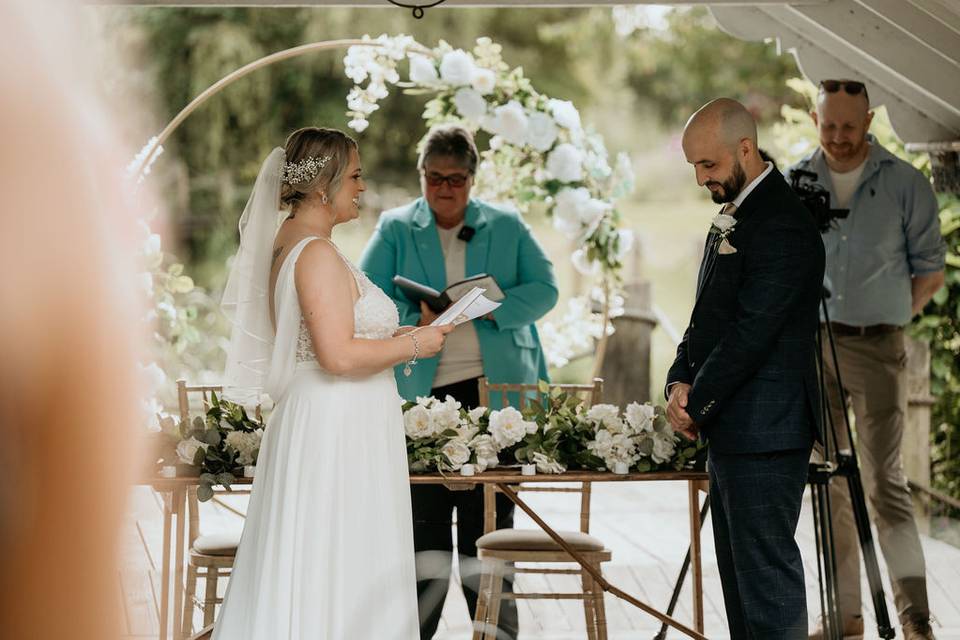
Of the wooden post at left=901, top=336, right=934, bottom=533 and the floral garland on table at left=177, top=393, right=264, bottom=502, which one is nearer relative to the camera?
the floral garland on table at left=177, top=393, right=264, bottom=502

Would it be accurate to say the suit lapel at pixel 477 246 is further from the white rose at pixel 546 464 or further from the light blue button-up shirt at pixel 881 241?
the white rose at pixel 546 464

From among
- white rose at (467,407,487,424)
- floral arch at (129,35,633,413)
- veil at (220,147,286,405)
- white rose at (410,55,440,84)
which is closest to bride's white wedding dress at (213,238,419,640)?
veil at (220,147,286,405)

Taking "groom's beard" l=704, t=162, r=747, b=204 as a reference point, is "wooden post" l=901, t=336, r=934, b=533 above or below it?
below

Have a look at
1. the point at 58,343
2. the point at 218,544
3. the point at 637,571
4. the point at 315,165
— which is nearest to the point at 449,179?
the point at 315,165

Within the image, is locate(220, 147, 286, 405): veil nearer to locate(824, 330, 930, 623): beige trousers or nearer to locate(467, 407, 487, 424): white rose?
locate(467, 407, 487, 424): white rose

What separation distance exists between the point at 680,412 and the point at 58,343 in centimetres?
287

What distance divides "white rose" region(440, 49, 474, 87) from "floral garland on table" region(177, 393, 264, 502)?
228 centimetres

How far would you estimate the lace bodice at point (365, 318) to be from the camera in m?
3.27

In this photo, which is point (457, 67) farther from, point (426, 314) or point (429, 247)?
point (426, 314)

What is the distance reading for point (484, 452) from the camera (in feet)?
12.0

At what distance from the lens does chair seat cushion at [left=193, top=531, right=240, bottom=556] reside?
3889 mm

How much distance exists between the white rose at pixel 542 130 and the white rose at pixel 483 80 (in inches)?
9.1

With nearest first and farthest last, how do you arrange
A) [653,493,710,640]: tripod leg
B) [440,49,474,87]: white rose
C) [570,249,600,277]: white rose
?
[653,493,710,640]: tripod leg → [440,49,474,87]: white rose → [570,249,600,277]: white rose

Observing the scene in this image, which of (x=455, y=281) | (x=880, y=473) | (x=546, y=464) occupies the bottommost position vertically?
(x=880, y=473)
